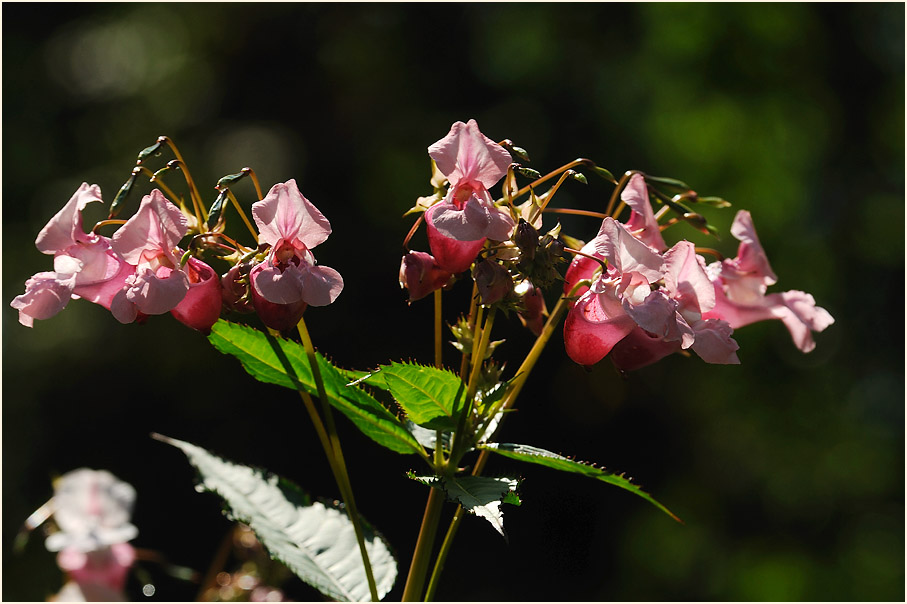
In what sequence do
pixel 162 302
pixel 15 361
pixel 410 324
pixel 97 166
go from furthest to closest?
1. pixel 97 166
2. pixel 15 361
3. pixel 410 324
4. pixel 162 302

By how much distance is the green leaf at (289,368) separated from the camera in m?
0.65

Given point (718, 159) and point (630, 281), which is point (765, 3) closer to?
point (718, 159)

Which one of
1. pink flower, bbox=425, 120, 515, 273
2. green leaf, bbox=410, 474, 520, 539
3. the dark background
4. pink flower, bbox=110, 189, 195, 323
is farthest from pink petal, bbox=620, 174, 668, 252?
the dark background

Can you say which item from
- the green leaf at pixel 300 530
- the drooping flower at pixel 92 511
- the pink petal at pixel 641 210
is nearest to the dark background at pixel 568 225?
the drooping flower at pixel 92 511

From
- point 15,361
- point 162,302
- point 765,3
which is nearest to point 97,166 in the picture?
point 15,361

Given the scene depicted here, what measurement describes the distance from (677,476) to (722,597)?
0.55 m

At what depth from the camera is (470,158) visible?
0.62 meters

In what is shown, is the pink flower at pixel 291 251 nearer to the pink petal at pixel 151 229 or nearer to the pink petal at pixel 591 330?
the pink petal at pixel 151 229

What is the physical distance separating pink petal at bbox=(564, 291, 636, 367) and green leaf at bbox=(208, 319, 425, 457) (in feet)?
0.47

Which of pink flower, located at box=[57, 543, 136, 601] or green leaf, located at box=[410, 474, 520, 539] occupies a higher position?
green leaf, located at box=[410, 474, 520, 539]

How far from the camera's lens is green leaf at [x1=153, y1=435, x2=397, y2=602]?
0.71m

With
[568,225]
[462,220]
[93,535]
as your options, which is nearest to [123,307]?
[462,220]

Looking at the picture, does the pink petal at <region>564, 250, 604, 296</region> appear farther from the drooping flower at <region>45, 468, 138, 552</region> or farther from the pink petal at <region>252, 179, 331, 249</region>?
the drooping flower at <region>45, 468, 138, 552</region>

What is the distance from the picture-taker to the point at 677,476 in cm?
392
